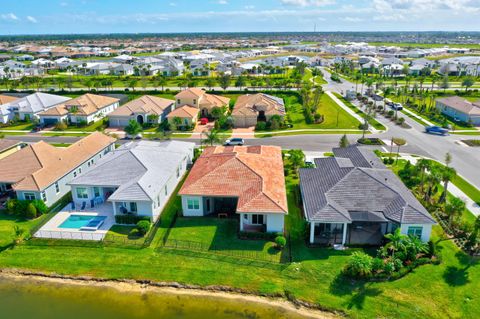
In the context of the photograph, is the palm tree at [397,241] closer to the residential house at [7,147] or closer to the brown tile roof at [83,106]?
the residential house at [7,147]

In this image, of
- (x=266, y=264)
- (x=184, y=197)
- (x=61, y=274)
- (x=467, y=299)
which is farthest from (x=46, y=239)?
(x=467, y=299)

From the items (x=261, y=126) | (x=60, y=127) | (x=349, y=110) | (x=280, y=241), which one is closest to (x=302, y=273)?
(x=280, y=241)

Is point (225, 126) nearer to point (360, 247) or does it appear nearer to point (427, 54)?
point (360, 247)

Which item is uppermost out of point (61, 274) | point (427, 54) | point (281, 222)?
point (427, 54)

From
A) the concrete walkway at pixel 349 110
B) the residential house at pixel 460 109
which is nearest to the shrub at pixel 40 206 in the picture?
the concrete walkway at pixel 349 110

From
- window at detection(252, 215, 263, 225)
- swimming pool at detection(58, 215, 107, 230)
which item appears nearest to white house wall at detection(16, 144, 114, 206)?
swimming pool at detection(58, 215, 107, 230)
